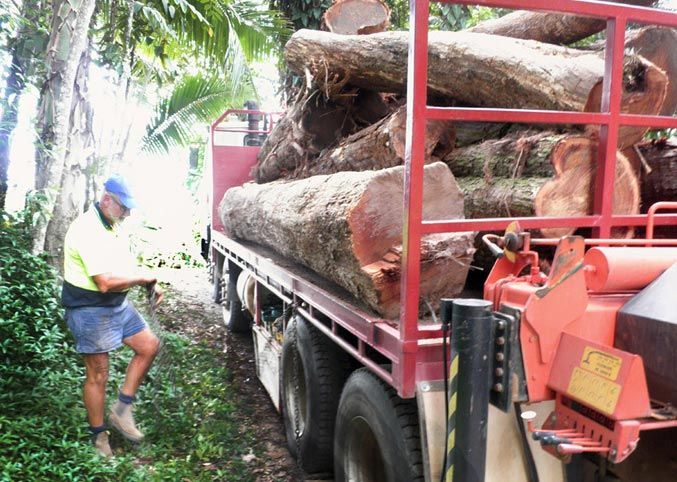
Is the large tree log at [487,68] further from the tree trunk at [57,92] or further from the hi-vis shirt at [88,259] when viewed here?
the tree trunk at [57,92]

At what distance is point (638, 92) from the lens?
296 cm

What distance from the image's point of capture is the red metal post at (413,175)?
2158 mm

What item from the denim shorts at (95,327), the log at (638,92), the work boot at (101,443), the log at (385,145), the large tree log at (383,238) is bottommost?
the work boot at (101,443)

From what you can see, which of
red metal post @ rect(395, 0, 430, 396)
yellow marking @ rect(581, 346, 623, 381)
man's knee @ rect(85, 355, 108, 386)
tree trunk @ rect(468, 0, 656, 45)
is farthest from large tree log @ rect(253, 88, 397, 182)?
yellow marking @ rect(581, 346, 623, 381)

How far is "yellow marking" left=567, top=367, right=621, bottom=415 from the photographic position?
5.55 feet

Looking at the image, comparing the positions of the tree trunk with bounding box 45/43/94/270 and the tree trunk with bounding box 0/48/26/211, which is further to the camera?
the tree trunk with bounding box 45/43/94/270

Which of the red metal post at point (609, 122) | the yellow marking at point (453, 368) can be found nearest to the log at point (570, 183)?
the red metal post at point (609, 122)

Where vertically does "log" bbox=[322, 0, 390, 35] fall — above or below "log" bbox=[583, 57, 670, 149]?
above

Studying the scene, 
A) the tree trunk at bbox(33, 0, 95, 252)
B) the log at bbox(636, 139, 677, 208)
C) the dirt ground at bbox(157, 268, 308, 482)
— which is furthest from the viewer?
the tree trunk at bbox(33, 0, 95, 252)

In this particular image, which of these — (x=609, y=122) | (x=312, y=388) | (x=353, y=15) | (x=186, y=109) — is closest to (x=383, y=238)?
(x=609, y=122)

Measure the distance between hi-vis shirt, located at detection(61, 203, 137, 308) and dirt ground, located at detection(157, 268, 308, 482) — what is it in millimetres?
1622

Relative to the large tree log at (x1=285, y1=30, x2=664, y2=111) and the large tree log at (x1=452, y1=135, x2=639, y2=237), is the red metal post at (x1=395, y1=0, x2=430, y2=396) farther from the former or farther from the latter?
the large tree log at (x1=285, y1=30, x2=664, y2=111)

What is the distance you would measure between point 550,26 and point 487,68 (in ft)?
4.04

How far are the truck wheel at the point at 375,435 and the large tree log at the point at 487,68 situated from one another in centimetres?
167
